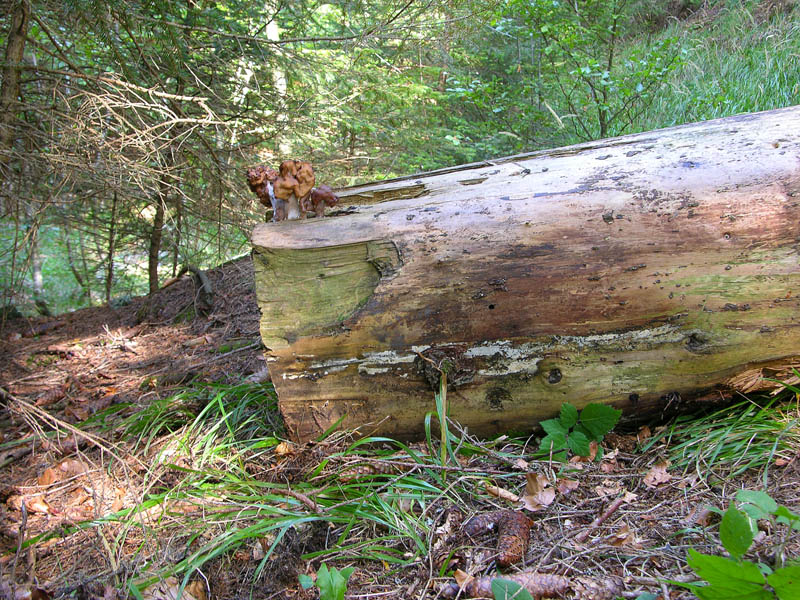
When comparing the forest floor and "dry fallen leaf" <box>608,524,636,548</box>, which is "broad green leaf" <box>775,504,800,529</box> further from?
"dry fallen leaf" <box>608,524,636,548</box>

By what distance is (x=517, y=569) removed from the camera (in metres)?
1.62

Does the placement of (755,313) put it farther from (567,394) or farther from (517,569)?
(517,569)

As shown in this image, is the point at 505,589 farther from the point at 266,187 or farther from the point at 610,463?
the point at 266,187

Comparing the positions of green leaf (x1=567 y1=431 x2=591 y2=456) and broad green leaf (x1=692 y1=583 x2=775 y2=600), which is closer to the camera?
broad green leaf (x1=692 y1=583 x2=775 y2=600)

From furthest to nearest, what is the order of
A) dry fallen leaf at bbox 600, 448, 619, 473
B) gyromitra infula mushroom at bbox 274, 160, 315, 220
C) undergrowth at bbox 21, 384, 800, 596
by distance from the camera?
gyromitra infula mushroom at bbox 274, 160, 315, 220 → dry fallen leaf at bbox 600, 448, 619, 473 → undergrowth at bbox 21, 384, 800, 596

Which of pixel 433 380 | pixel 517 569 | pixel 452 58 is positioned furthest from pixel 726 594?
pixel 452 58

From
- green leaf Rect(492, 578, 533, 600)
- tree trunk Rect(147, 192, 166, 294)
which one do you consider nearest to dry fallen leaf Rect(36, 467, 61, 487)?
green leaf Rect(492, 578, 533, 600)

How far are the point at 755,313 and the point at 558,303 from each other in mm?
895

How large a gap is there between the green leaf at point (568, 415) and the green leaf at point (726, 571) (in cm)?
110

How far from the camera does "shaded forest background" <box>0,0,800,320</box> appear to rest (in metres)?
3.33

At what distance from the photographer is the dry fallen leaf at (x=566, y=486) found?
2025 millimetres

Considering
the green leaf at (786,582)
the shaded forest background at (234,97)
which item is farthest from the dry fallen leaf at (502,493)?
the shaded forest background at (234,97)

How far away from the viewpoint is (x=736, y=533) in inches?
50.8

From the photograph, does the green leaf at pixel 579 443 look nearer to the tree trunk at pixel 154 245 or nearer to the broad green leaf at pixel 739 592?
the broad green leaf at pixel 739 592
